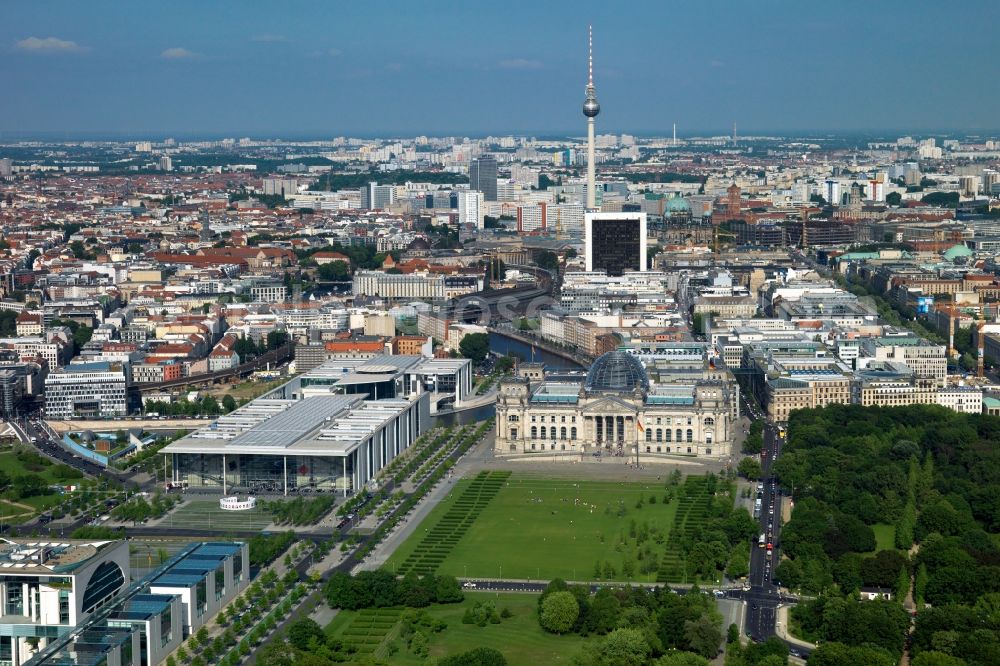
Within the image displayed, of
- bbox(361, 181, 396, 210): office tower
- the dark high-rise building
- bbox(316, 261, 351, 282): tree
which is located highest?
the dark high-rise building

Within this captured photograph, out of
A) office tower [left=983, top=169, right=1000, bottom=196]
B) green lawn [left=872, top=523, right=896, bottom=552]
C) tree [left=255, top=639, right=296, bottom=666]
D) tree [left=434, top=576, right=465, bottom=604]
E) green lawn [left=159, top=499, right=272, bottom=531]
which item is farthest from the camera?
office tower [left=983, top=169, right=1000, bottom=196]

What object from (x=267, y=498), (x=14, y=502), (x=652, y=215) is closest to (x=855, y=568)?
(x=267, y=498)

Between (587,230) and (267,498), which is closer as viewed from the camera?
(267,498)

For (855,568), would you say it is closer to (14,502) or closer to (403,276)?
(14,502)

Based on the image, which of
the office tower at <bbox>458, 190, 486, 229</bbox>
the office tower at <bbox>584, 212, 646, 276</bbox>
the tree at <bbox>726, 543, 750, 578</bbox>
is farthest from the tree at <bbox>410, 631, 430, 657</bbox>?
the office tower at <bbox>458, 190, 486, 229</bbox>

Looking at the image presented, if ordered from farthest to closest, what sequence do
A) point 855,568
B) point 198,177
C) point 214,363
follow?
1. point 198,177
2. point 214,363
3. point 855,568

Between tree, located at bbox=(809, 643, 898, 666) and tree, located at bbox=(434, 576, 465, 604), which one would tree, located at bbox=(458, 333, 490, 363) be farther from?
tree, located at bbox=(809, 643, 898, 666)
